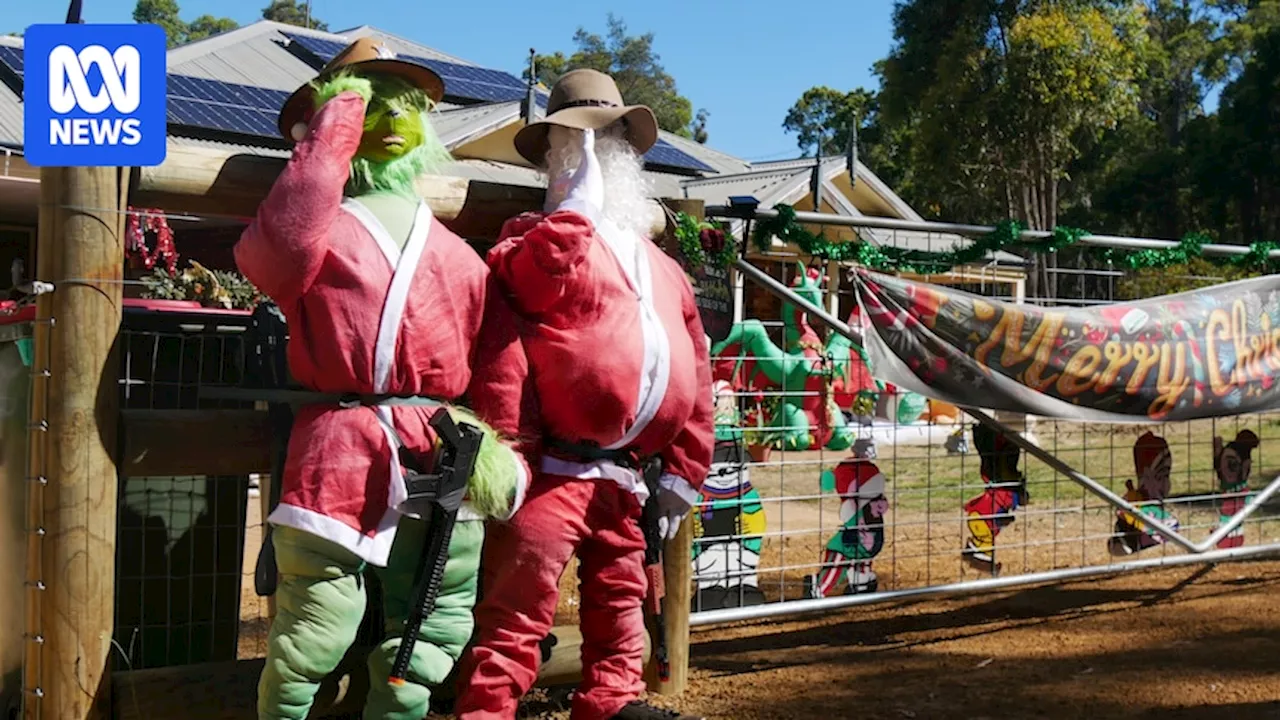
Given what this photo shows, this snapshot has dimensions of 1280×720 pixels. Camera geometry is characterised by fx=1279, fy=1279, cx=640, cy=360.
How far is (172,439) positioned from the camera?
3.14 m

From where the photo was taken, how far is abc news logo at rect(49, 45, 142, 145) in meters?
2.91

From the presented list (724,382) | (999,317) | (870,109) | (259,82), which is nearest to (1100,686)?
(999,317)

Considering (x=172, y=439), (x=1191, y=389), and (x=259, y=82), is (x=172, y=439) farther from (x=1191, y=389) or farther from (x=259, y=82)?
(x=259, y=82)

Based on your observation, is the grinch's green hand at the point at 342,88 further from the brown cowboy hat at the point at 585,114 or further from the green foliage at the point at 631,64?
the green foliage at the point at 631,64

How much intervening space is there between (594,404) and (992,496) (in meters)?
3.04

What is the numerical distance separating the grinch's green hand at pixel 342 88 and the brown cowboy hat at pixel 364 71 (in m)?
0.04

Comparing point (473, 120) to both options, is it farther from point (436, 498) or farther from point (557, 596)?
point (436, 498)

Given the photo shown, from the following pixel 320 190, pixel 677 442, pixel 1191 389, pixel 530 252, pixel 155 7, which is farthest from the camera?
pixel 155 7

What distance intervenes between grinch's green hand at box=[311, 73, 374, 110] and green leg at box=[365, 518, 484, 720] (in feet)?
3.34

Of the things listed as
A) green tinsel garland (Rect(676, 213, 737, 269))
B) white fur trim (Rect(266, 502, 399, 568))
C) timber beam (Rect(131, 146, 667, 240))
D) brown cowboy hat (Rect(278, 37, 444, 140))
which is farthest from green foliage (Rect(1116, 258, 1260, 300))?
white fur trim (Rect(266, 502, 399, 568))

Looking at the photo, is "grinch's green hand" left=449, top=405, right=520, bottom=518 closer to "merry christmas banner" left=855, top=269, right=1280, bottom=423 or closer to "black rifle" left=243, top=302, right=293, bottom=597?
"black rifle" left=243, top=302, right=293, bottom=597

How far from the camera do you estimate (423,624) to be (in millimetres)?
3008

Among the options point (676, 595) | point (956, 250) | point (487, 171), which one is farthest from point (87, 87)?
point (487, 171)

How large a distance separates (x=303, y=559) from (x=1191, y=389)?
4402 millimetres
